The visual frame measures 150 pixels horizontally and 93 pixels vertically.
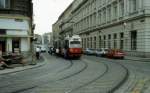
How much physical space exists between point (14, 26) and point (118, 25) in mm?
24537

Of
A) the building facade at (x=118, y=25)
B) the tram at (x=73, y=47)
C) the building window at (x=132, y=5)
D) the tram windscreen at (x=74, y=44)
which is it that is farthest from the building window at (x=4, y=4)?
the building window at (x=132, y=5)

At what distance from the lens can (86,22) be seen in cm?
8331

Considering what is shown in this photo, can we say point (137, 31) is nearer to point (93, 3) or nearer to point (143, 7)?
point (143, 7)

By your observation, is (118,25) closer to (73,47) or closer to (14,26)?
(73,47)

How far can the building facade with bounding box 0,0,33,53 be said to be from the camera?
107ft

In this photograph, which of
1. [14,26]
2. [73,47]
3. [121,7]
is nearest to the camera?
[14,26]

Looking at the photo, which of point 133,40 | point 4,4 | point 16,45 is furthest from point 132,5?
point 4,4

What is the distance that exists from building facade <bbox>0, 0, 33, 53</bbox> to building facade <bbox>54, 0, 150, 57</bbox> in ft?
54.7

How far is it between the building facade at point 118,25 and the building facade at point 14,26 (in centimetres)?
1667

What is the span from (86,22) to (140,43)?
39936 millimetres

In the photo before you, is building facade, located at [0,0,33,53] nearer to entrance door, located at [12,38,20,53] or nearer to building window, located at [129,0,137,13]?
entrance door, located at [12,38,20,53]

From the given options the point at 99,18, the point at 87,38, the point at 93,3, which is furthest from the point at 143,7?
the point at 87,38

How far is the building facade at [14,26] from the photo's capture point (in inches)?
1280

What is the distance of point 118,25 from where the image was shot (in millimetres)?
53594
